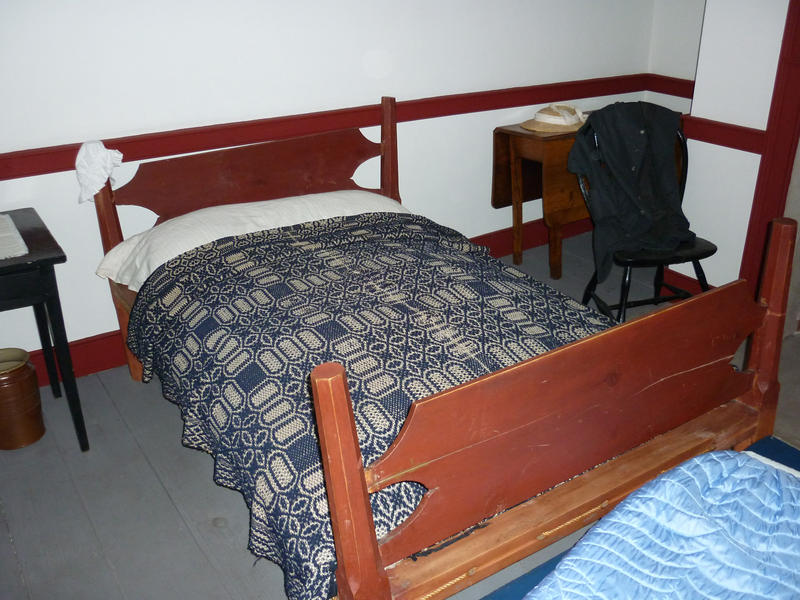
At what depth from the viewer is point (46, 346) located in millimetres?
2482

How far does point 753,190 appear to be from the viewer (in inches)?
113

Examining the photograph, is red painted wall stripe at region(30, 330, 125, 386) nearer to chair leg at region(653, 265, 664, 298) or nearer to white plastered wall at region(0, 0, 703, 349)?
white plastered wall at region(0, 0, 703, 349)

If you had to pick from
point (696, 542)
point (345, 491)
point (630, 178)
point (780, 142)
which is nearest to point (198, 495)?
point (345, 491)

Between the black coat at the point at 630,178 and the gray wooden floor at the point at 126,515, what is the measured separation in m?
0.78

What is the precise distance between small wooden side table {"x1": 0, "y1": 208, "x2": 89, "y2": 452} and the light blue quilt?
165cm

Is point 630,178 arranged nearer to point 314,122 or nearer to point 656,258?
point 656,258

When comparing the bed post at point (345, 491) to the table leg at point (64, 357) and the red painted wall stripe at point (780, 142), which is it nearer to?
the table leg at point (64, 357)

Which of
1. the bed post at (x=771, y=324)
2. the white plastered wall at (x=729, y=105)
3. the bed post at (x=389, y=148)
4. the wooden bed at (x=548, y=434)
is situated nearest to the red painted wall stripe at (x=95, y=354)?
the bed post at (x=389, y=148)

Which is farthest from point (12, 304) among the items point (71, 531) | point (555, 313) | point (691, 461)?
point (691, 461)

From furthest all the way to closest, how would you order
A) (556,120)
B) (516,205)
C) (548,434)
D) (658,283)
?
(516,205) → (556,120) → (658,283) → (548,434)

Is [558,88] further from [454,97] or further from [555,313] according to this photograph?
[555,313]

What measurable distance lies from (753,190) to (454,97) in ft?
4.52

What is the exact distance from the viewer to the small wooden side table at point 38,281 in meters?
1.96

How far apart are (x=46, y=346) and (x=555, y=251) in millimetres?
2281
